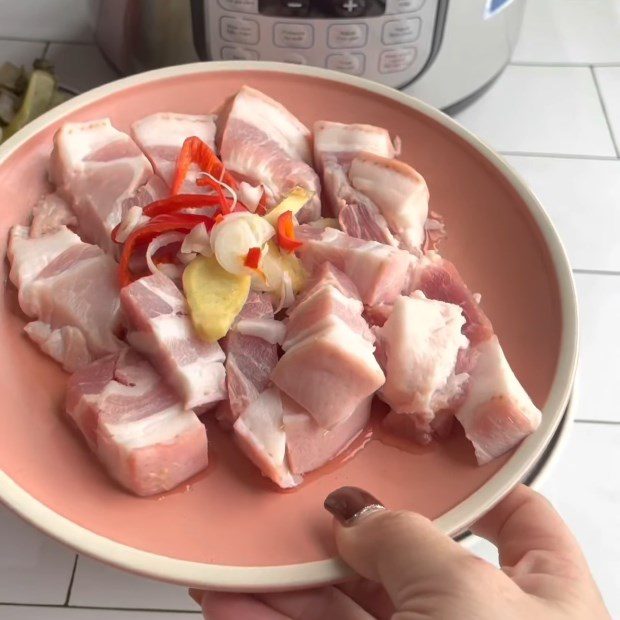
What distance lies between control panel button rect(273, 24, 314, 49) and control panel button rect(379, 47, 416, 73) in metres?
0.10

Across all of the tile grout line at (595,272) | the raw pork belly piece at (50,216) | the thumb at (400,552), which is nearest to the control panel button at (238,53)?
the raw pork belly piece at (50,216)

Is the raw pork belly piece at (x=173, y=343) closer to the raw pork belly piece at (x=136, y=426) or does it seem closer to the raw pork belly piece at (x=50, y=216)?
the raw pork belly piece at (x=136, y=426)

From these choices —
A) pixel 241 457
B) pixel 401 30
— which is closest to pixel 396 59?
pixel 401 30

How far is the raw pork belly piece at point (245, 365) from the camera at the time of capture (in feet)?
2.33

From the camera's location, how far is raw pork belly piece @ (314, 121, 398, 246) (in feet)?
2.75

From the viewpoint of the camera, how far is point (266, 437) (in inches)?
26.9

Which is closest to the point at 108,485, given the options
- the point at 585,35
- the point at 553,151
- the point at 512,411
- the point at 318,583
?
the point at 318,583

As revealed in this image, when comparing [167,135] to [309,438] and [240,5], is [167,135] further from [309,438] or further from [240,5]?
[309,438]

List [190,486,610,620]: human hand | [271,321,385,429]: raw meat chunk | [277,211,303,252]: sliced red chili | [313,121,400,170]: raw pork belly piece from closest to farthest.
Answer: [190,486,610,620]: human hand < [271,321,385,429]: raw meat chunk < [277,211,303,252]: sliced red chili < [313,121,400,170]: raw pork belly piece

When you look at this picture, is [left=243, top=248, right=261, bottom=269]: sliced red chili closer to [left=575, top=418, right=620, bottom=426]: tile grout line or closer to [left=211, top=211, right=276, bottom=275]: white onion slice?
[left=211, top=211, right=276, bottom=275]: white onion slice

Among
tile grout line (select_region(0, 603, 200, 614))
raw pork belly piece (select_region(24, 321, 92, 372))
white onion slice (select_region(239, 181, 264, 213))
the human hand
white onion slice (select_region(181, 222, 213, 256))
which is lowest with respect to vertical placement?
tile grout line (select_region(0, 603, 200, 614))

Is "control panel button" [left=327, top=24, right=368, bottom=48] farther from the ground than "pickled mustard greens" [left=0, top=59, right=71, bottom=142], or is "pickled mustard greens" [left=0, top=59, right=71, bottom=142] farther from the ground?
"control panel button" [left=327, top=24, right=368, bottom=48]

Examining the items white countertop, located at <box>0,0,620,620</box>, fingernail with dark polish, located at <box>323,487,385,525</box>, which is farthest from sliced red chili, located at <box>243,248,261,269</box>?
white countertop, located at <box>0,0,620,620</box>

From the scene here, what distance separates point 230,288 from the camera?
74cm
